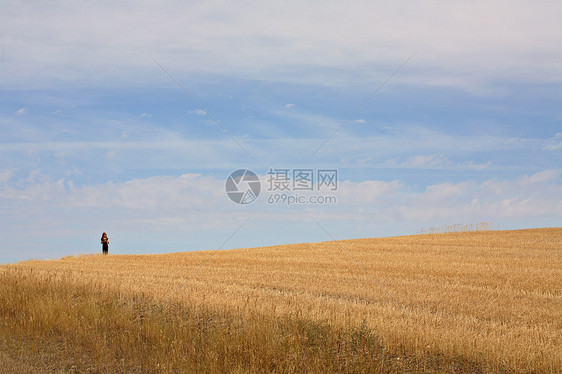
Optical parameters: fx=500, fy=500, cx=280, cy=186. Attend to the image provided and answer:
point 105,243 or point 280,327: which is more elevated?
point 105,243

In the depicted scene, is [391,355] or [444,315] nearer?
[391,355]

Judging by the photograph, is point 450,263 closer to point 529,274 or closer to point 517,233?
point 529,274

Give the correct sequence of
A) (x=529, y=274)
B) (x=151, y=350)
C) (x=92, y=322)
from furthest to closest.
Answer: (x=529, y=274), (x=92, y=322), (x=151, y=350)

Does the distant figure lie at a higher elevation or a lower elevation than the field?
higher

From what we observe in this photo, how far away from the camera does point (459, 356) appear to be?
7293mm

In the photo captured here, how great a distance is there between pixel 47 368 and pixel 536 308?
11502 millimetres

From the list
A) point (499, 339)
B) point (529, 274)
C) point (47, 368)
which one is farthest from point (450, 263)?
point (47, 368)

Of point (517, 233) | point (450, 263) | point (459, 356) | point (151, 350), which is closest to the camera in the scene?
point (459, 356)

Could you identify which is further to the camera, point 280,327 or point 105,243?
point 105,243

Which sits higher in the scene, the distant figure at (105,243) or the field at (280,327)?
the distant figure at (105,243)

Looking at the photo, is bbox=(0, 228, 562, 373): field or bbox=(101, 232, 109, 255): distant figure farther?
bbox=(101, 232, 109, 255): distant figure

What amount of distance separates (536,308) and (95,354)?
1082 cm

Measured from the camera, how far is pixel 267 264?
78.9ft

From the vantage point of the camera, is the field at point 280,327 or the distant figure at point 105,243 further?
the distant figure at point 105,243
